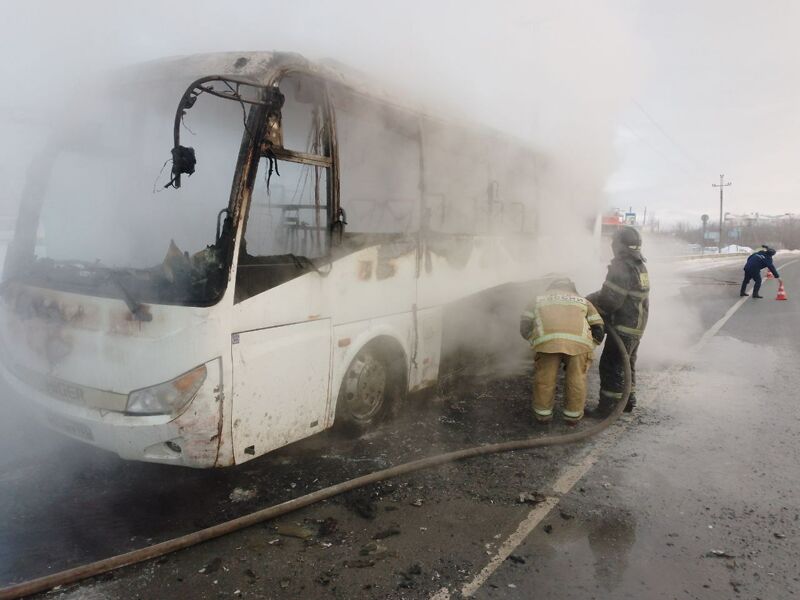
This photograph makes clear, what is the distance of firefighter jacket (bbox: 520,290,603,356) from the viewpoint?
15.3 ft

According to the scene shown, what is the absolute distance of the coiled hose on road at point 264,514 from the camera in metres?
2.53

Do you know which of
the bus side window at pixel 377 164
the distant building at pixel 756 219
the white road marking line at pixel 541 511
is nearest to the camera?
the white road marking line at pixel 541 511

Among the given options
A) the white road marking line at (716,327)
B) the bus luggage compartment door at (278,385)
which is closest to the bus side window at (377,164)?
the bus luggage compartment door at (278,385)

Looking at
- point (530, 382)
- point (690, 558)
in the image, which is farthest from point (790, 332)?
point (690, 558)

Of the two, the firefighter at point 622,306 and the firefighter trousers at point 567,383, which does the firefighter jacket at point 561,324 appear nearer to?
the firefighter trousers at point 567,383

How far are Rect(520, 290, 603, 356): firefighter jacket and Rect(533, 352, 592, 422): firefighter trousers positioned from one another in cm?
12

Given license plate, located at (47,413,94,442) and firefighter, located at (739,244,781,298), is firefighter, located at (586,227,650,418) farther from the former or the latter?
firefighter, located at (739,244,781,298)

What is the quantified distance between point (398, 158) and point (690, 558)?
3381 millimetres

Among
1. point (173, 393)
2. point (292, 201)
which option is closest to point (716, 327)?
point (292, 201)

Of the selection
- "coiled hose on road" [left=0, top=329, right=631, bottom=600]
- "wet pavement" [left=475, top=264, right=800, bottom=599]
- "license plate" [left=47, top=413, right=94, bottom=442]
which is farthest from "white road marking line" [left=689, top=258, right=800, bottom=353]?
"license plate" [left=47, top=413, right=94, bottom=442]

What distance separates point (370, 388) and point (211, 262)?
182 cm

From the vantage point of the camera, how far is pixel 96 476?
371cm

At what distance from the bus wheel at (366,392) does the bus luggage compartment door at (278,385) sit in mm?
314

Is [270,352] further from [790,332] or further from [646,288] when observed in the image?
[790,332]
